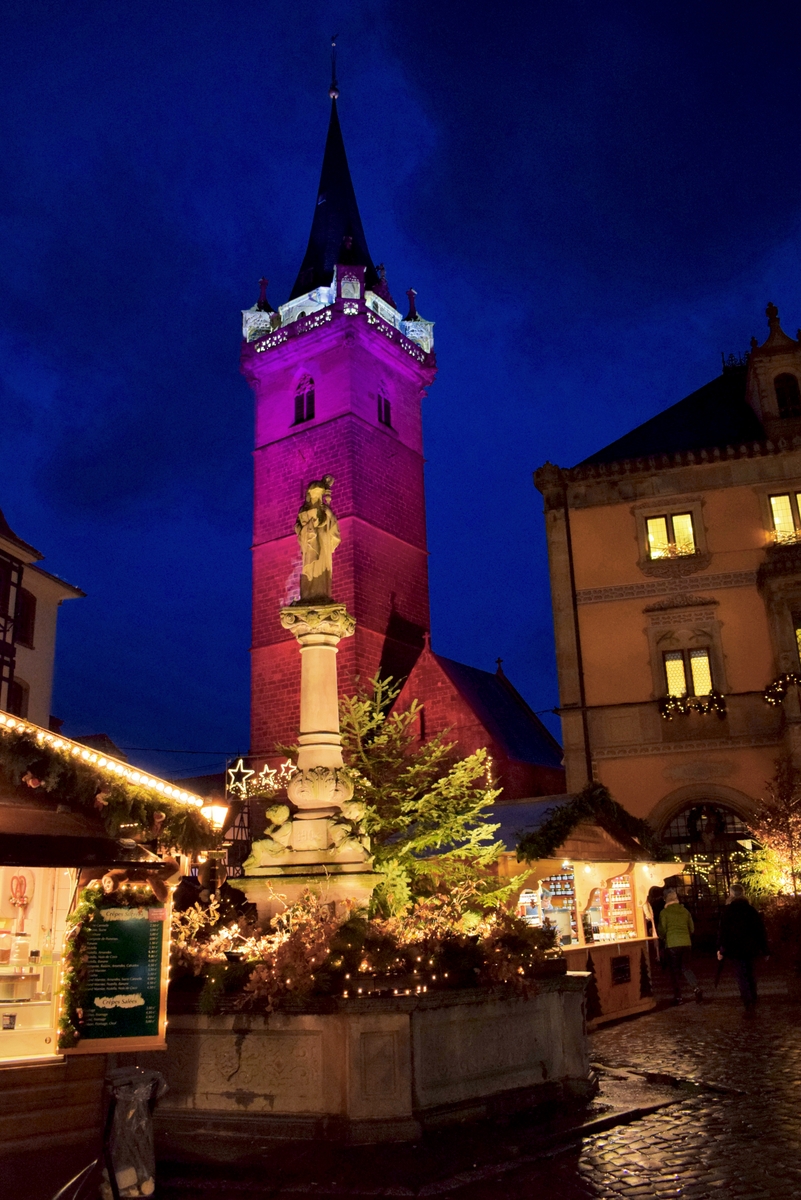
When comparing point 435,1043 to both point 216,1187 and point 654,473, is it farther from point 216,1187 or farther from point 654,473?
point 654,473

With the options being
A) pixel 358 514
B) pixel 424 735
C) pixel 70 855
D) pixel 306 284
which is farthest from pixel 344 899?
pixel 306 284

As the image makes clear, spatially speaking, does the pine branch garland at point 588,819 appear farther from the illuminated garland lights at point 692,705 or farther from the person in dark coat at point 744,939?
the illuminated garland lights at point 692,705

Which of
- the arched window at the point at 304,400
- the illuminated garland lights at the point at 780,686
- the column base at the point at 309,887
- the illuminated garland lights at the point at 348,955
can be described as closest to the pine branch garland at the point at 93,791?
the illuminated garland lights at the point at 348,955

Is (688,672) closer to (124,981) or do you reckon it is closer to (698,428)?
(698,428)

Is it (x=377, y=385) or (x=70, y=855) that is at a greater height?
(x=377, y=385)

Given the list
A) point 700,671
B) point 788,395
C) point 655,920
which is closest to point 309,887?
point 655,920

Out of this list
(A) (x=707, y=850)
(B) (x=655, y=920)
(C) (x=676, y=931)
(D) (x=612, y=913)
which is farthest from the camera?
(A) (x=707, y=850)

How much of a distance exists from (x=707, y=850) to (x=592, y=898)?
31.2 ft

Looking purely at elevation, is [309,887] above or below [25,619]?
below

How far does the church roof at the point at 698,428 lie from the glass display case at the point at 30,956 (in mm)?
21390

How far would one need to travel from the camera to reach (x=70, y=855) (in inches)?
299

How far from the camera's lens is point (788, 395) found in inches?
1120

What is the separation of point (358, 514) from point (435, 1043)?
3070 centimetres

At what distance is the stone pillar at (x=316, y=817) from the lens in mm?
10422
